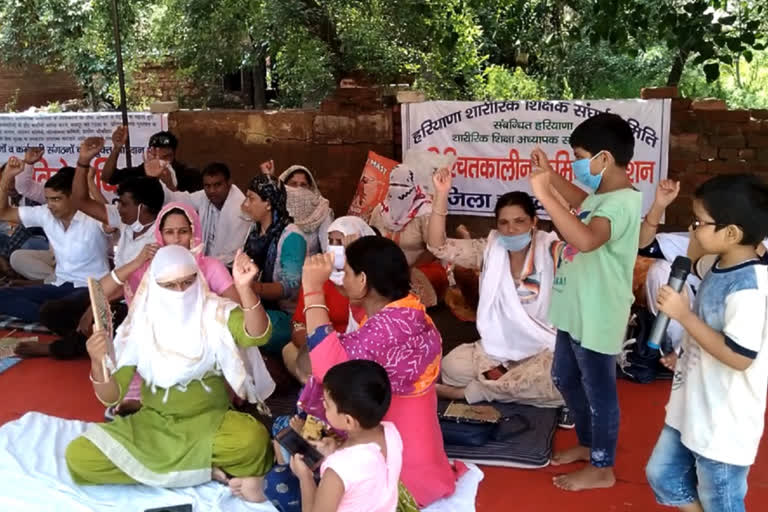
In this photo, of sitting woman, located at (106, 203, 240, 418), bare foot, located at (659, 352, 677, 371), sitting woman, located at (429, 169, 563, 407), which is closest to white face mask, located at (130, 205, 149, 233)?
sitting woman, located at (106, 203, 240, 418)

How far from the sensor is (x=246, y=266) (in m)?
3.18

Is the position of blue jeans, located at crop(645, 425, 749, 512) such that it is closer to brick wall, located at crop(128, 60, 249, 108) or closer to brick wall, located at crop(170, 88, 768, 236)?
brick wall, located at crop(170, 88, 768, 236)

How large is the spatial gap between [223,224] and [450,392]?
2320 millimetres

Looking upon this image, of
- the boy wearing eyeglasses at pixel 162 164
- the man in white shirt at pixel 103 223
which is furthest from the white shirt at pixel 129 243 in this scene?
the boy wearing eyeglasses at pixel 162 164

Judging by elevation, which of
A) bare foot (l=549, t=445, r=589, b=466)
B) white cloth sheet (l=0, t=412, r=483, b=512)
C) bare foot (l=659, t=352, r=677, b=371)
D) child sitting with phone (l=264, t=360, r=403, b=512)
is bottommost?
white cloth sheet (l=0, t=412, r=483, b=512)

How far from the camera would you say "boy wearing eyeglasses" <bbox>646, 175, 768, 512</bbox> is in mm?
2361

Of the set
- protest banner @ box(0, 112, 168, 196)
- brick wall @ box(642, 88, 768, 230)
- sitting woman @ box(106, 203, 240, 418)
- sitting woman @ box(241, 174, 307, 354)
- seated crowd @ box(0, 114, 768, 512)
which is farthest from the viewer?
→ protest banner @ box(0, 112, 168, 196)

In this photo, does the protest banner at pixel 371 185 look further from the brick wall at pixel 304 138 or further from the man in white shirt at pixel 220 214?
the man in white shirt at pixel 220 214

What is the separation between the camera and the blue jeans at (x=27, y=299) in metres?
5.74

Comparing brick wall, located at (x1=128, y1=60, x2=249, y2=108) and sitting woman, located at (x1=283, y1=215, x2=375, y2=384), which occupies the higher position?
brick wall, located at (x1=128, y1=60, x2=249, y2=108)

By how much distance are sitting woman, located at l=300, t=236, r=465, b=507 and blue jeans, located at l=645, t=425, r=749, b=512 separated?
0.87m

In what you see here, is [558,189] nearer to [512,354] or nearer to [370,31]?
[512,354]

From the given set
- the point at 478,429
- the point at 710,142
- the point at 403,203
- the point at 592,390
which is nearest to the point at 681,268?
the point at 592,390

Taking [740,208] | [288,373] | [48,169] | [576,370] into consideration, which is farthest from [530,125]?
[48,169]
